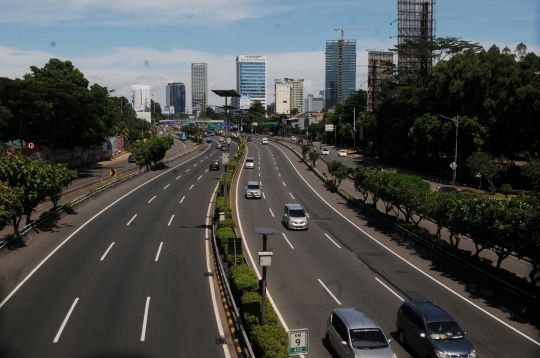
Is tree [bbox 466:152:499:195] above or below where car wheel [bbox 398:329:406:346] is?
above

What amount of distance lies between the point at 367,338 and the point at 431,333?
216 centimetres

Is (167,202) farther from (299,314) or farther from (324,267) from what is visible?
(299,314)

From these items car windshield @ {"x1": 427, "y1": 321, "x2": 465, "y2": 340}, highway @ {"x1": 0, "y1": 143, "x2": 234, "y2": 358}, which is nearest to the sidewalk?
car windshield @ {"x1": 427, "y1": 321, "x2": 465, "y2": 340}

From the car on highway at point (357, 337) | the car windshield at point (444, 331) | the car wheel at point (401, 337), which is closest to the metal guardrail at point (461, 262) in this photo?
the car windshield at point (444, 331)

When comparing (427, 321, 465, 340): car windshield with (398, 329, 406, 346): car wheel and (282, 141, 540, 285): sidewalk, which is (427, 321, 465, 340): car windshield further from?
(282, 141, 540, 285): sidewalk

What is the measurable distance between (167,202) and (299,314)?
26.9m

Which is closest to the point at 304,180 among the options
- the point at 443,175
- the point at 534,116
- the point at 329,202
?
the point at 329,202

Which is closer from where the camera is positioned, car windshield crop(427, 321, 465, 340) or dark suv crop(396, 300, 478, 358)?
dark suv crop(396, 300, 478, 358)

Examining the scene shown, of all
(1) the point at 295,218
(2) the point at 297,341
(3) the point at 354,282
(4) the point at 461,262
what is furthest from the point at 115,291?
(4) the point at 461,262

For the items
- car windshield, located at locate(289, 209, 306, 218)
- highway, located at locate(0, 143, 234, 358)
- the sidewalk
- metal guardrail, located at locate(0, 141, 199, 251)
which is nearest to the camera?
highway, located at locate(0, 143, 234, 358)

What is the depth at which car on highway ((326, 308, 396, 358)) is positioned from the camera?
14.4 metres

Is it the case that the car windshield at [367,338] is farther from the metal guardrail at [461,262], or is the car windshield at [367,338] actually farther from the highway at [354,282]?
the metal guardrail at [461,262]

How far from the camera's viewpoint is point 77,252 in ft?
89.5

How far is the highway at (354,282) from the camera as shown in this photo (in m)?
17.7
